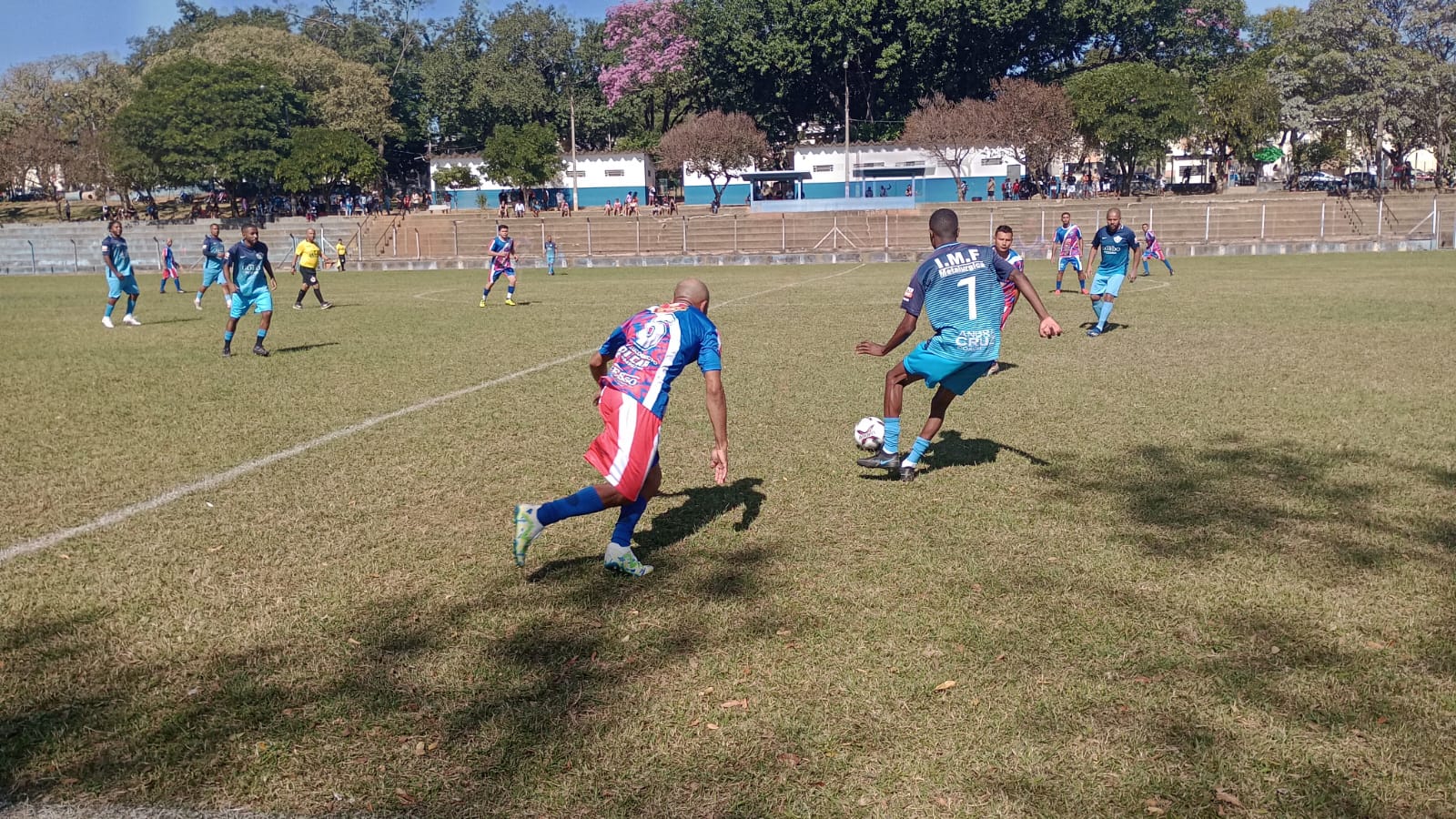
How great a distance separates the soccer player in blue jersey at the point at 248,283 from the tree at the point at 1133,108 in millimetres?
50799

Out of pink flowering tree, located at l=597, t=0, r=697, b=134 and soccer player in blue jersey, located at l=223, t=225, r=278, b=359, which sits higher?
pink flowering tree, located at l=597, t=0, r=697, b=134

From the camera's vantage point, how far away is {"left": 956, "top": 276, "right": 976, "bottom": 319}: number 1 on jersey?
758 cm

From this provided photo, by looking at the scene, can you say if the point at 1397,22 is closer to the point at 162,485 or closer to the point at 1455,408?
the point at 1455,408

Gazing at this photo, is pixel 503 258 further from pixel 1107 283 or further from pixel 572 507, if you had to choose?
pixel 572 507

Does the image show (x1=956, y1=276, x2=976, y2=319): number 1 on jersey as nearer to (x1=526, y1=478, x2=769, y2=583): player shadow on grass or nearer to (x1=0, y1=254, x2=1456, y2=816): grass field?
(x1=0, y1=254, x2=1456, y2=816): grass field

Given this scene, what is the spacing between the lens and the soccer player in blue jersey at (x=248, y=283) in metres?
14.9

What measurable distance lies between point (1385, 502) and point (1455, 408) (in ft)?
12.7

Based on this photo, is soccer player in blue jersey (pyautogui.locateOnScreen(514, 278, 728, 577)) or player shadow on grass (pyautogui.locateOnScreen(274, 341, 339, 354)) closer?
soccer player in blue jersey (pyautogui.locateOnScreen(514, 278, 728, 577))

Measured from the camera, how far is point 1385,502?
681 cm

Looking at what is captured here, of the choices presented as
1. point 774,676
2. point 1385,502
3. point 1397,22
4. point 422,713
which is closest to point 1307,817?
point 774,676

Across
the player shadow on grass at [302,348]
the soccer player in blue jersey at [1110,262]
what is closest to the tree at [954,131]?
the soccer player in blue jersey at [1110,262]

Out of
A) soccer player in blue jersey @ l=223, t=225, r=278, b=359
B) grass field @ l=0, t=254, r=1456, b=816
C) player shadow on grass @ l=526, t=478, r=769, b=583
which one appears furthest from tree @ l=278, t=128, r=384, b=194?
Result: player shadow on grass @ l=526, t=478, r=769, b=583

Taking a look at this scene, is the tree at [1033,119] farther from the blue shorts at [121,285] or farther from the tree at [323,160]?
the blue shorts at [121,285]

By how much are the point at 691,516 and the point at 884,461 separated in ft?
5.49
